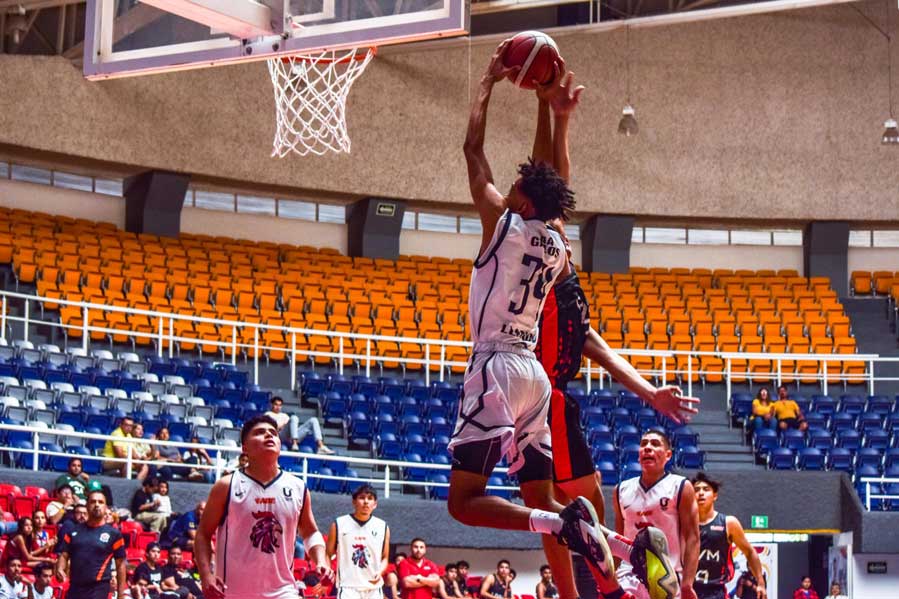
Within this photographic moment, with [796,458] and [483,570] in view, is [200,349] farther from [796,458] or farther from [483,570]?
[796,458]

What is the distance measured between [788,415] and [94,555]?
14737 millimetres

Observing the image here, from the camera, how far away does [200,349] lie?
909 inches

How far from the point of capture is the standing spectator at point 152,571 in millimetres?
13516

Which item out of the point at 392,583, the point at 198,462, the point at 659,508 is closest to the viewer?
the point at 659,508

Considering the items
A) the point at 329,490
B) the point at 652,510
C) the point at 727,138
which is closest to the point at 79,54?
the point at 329,490

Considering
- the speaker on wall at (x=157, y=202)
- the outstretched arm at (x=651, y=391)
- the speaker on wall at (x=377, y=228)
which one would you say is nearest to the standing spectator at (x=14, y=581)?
the outstretched arm at (x=651, y=391)

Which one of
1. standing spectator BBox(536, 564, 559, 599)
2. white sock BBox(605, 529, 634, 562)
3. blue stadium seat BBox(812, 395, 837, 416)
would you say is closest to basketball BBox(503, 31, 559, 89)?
white sock BBox(605, 529, 634, 562)

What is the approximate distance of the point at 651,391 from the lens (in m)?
6.68

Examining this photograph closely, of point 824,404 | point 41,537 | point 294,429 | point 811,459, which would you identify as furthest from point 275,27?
point 824,404

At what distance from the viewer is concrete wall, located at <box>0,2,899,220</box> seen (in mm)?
30391

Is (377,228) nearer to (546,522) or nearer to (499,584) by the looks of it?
(499,584)

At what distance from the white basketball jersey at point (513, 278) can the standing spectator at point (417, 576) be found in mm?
10410

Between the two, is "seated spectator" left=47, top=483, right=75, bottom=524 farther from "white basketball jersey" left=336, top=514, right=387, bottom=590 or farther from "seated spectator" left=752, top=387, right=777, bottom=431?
"seated spectator" left=752, top=387, right=777, bottom=431

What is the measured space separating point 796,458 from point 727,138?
11329mm
